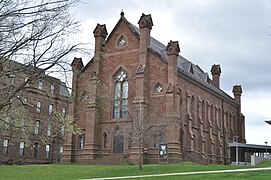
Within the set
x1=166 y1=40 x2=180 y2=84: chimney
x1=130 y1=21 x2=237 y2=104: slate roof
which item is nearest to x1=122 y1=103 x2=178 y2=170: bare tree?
x1=166 y1=40 x2=180 y2=84: chimney

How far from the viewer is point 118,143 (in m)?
44.2

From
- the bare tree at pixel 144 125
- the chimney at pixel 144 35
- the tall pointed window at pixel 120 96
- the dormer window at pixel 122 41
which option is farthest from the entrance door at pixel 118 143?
the dormer window at pixel 122 41

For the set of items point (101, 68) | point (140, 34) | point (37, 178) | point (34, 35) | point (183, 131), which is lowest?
point (37, 178)

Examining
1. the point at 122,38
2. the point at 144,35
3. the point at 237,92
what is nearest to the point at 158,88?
the point at 144,35

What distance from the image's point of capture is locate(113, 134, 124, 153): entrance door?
4400 centimetres

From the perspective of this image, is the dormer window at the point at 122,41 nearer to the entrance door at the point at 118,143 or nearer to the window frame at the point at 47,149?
the entrance door at the point at 118,143

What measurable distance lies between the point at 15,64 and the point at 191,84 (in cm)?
3217

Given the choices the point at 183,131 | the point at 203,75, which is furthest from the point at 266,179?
the point at 203,75

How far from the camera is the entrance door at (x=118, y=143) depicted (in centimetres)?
4400

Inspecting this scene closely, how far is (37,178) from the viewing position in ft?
84.0

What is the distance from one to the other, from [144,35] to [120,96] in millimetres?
7329

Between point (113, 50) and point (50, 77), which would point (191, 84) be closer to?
point (113, 50)

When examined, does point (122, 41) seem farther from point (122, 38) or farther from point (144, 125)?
point (144, 125)

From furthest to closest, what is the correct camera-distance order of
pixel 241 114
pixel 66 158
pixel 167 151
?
pixel 241 114, pixel 66 158, pixel 167 151
